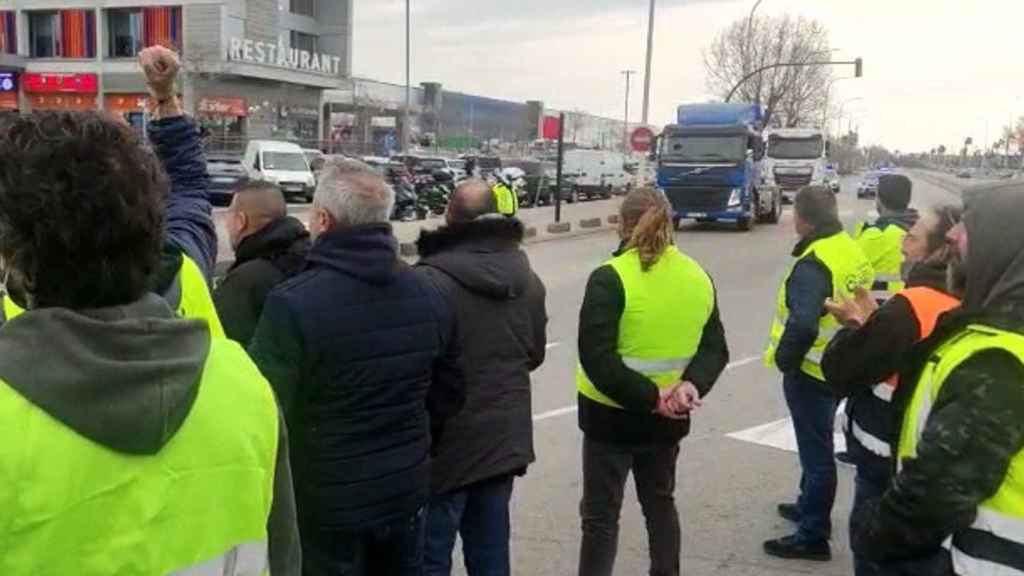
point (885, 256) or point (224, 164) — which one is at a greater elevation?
point (885, 256)

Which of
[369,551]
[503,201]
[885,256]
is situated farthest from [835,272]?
[369,551]

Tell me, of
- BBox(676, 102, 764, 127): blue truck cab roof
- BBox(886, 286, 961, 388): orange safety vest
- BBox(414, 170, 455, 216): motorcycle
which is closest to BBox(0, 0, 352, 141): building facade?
BBox(414, 170, 455, 216): motorcycle

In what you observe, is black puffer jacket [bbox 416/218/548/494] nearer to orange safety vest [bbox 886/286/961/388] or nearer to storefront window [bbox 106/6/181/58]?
orange safety vest [bbox 886/286/961/388]

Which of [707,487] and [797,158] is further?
[797,158]

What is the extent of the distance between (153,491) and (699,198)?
24.1m

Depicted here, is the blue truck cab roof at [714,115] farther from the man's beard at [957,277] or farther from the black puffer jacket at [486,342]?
the man's beard at [957,277]

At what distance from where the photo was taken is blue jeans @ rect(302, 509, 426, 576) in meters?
2.83

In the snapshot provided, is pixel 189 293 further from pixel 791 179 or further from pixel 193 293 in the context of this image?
pixel 791 179

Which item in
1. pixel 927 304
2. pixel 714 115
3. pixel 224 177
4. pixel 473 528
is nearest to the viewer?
pixel 927 304

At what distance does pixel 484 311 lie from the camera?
3.50 metres

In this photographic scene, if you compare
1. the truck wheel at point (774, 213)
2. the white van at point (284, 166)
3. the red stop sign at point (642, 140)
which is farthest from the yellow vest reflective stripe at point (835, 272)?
the white van at point (284, 166)

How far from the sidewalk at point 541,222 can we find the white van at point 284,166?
1.54m

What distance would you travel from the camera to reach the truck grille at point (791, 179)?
3784cm

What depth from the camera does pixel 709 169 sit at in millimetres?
24703
